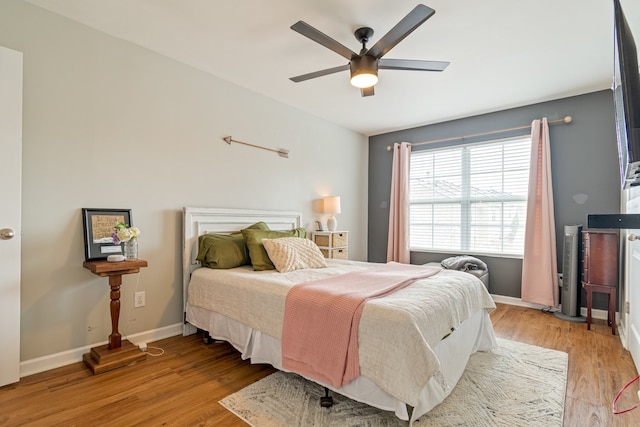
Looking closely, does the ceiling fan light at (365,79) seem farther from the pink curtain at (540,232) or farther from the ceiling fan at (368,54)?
the pink curtain at (540,232)

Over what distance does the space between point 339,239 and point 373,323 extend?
9.00 ft

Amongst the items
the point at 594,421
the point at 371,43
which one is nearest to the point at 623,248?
the point at 594,421

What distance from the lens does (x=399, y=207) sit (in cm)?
487

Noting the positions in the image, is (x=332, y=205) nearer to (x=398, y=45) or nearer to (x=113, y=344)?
(x=398, y=45)

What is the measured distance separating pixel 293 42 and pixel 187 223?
1.82m

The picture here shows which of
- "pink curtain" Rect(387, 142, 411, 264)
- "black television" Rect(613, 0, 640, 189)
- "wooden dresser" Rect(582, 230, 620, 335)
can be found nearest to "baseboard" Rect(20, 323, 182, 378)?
"black television" Rect(613, 0, 640, 189)

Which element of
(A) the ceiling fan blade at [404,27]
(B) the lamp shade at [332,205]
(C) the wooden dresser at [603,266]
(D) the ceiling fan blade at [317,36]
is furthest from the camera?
(B) the lamp shade at [332,205]

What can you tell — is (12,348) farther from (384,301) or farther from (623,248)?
(623,248)

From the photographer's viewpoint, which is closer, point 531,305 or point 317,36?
point 317,36

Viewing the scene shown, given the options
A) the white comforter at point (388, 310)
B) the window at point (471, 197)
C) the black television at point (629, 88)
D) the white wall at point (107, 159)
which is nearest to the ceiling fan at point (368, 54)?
the black television at point (629, 88)

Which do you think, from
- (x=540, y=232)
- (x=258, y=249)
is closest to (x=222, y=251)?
(x=258, y=249)

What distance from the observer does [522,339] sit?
2.85m

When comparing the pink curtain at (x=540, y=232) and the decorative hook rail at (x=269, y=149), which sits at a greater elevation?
the decorative hook rail at (x=269, y=149)

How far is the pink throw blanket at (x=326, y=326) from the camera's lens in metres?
1.65
